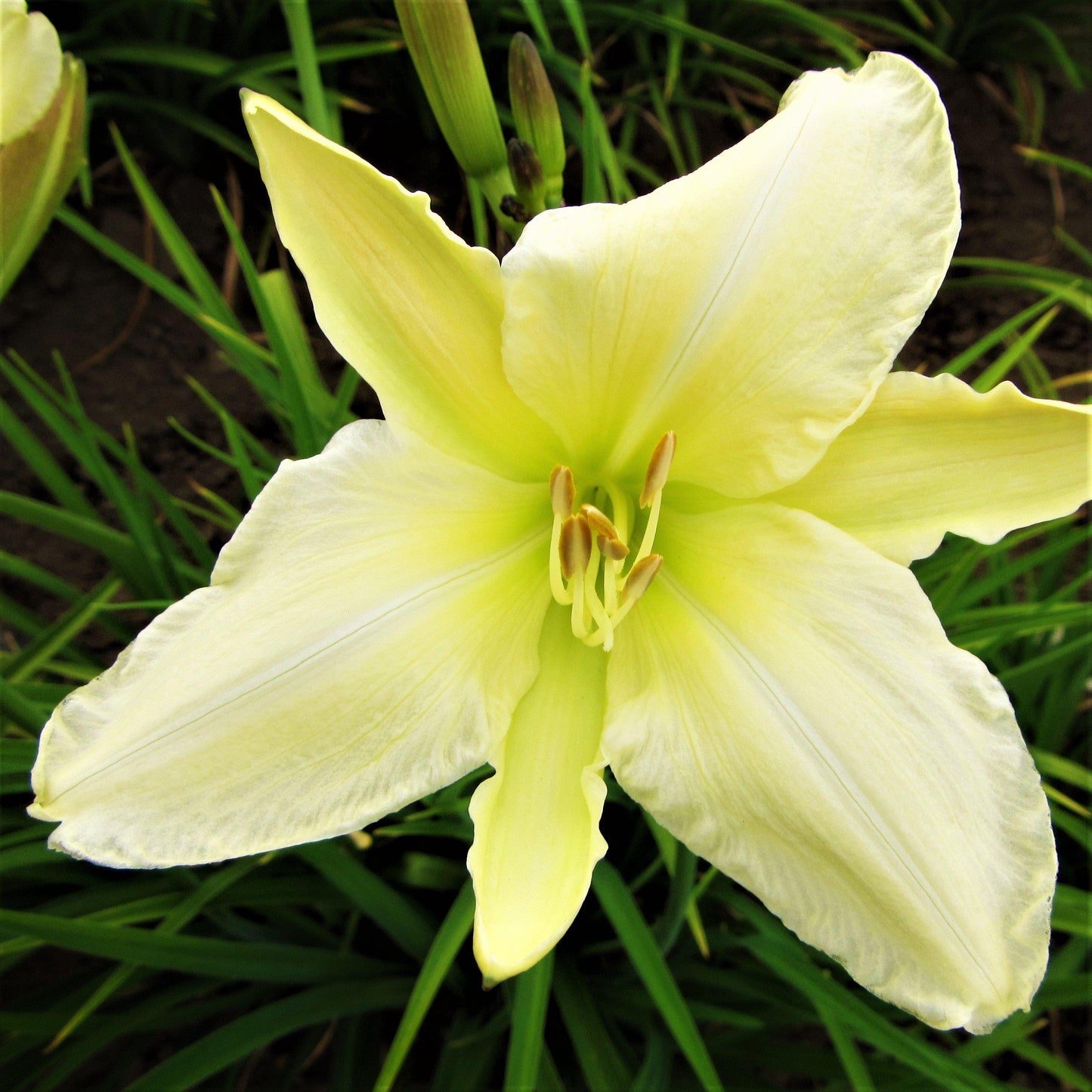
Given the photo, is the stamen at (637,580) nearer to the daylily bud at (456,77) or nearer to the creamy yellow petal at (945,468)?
the creamy yellow petal at (945,468)

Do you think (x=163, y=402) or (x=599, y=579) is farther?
(x=163, y=402)

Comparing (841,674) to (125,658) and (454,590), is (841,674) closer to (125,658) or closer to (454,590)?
(454,590)

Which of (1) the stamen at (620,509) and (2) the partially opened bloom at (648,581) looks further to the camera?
(1) the stamen at (620,509)

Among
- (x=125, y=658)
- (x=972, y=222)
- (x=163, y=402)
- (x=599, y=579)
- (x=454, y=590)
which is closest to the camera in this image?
(x=125, y=658)

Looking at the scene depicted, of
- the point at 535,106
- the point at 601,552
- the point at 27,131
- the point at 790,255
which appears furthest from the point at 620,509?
the point at 27,131

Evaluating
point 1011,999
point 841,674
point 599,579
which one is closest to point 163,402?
point 599,579

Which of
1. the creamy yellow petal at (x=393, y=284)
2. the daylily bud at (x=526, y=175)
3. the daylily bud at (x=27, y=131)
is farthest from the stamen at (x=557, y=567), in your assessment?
the daylily bud at (x=27, y=131)
